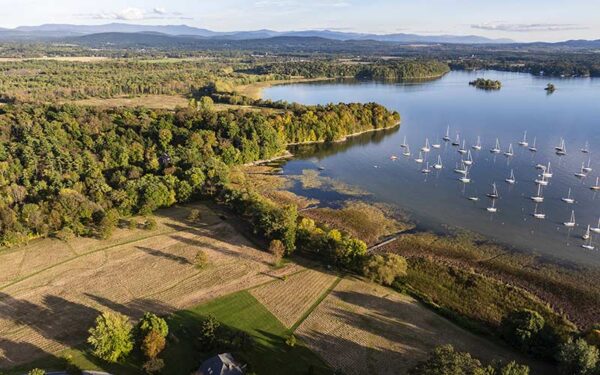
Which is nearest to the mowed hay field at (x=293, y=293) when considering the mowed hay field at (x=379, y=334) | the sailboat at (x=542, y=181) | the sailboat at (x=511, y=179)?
the mowed hay field at (x=379, y=334)

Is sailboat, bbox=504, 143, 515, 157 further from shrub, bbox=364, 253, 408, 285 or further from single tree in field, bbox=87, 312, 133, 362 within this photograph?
single tree in field, bbox=87, 312, 133, 362

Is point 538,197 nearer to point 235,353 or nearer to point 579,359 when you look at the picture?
point 579,359

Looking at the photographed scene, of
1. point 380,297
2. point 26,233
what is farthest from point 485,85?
point 26,233

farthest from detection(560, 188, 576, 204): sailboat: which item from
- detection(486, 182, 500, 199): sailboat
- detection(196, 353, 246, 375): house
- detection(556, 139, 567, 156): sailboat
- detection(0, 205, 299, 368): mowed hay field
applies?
detection(196, 353, 246, 375): house

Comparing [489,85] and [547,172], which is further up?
[489,85]

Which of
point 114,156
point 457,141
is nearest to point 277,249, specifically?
point 114,156

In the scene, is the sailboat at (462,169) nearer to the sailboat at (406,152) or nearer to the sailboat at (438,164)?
the sailboat at (438,164)
